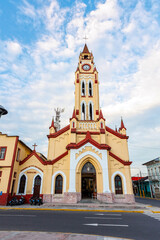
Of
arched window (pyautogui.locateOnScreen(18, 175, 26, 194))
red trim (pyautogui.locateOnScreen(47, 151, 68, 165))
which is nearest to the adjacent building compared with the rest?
red trim (pyautogui.locateOnScreen(47, 151, 68, 165))

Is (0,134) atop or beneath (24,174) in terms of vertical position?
atop

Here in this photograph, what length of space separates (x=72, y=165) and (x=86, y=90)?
14.6 meters

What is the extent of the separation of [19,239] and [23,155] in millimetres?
19201

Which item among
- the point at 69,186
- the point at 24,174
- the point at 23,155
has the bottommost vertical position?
the point at 69,186

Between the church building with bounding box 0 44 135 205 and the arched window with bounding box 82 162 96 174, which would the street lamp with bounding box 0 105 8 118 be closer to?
the church building with bounding box 0 44 135 205

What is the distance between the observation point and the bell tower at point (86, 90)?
2669cm

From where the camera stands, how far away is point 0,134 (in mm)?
21812

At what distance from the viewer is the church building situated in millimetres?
19859

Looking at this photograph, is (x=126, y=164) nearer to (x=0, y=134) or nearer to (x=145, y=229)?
(x=145, y=229)

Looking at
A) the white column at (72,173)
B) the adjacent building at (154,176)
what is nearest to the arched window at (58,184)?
the white column at (72,173)

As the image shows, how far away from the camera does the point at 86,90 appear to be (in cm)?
2845

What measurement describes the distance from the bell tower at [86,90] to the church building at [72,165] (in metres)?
2.11

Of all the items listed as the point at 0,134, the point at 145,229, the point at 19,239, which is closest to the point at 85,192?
the point at 0,134

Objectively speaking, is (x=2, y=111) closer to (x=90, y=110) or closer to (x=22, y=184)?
(x=22, y=184)
